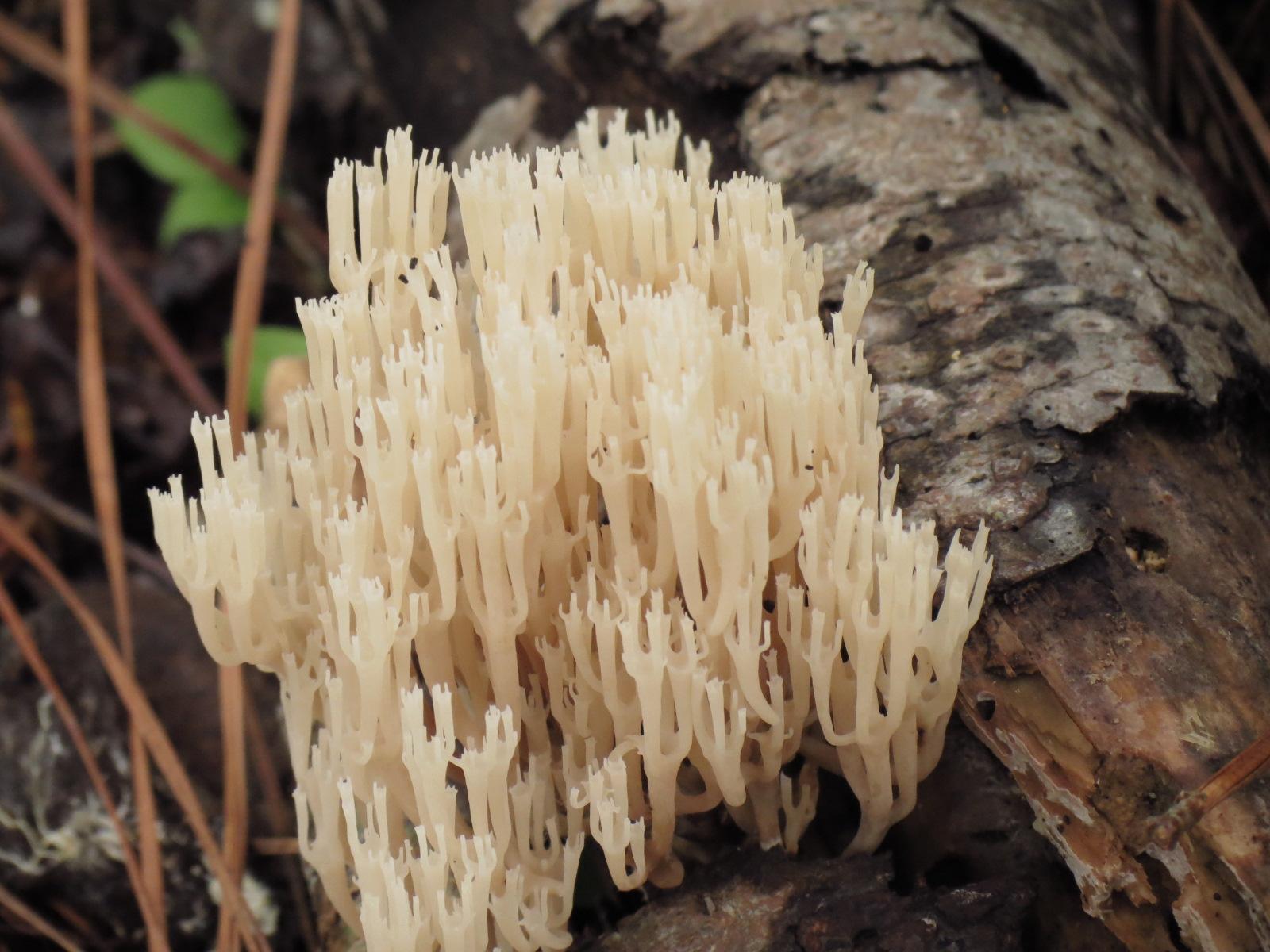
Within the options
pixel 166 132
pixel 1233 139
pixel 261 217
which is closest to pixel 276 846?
pixel 261 217

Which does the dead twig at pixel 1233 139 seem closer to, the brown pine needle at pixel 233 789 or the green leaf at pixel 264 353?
the green leaf at pixel 264 353

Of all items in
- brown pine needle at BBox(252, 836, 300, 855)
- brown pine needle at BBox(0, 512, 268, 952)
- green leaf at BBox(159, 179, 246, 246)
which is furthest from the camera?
green leaf at BBox(159, 179, 246, 246)

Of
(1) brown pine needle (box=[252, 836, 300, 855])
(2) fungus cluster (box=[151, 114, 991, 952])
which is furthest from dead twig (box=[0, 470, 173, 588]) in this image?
(2) fungus cluster (box=[151, 114, 991, 952])

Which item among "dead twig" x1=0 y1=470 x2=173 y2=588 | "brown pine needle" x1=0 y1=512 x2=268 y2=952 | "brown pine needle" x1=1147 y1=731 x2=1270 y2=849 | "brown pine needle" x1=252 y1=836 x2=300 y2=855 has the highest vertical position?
"dead twig" x1=0 y1=470 x2=173 y2=588

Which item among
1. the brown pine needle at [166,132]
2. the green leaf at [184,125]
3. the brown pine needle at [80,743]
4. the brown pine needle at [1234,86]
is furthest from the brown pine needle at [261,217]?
the brown pine needle at [1234,86]

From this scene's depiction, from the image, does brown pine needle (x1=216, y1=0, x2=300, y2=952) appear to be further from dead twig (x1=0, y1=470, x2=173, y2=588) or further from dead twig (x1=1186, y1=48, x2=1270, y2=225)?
dead twig (x1=1186, y1=48, x2=1270, y2=225)

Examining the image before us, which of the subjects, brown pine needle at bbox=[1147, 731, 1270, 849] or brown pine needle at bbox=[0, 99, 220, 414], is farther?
brown pine needle at bbox=[0, 99, 220, 414]

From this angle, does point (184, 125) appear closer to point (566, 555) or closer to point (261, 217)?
point (261, 217)
